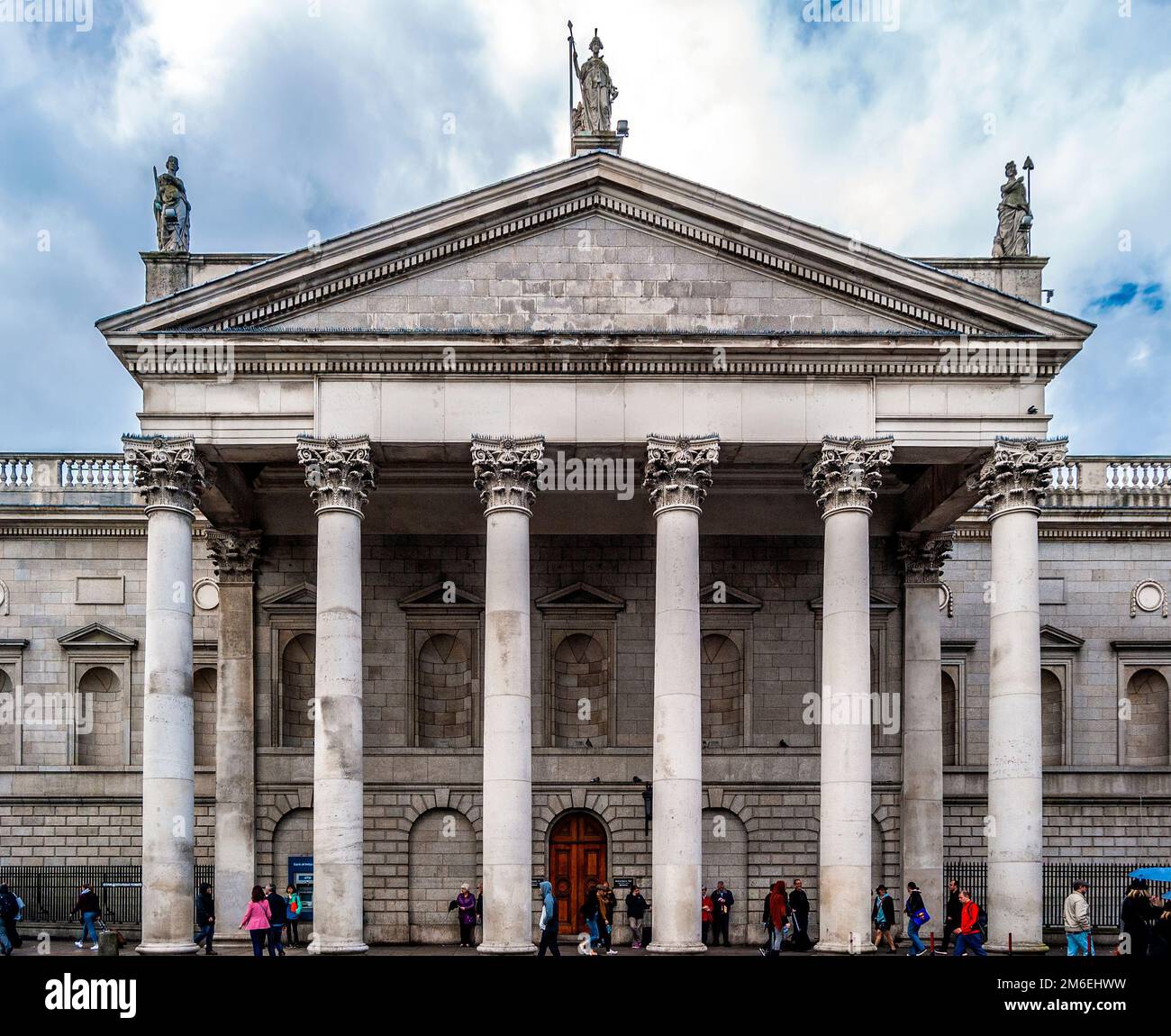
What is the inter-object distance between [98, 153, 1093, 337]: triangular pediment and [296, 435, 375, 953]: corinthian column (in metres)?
3.43

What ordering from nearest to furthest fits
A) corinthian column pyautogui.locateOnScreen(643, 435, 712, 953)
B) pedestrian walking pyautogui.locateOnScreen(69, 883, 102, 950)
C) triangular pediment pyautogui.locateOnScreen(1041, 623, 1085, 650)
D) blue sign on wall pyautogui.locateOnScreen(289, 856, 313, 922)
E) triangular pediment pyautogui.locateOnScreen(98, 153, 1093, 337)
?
corinthian column pyautogui.locateOnScreen(643, 435, 712, 953), triangular pediment pyautogui.locateOnScreen(98, 153, 1093, 337), pedestrian walking pyautogui.locateOnScreen(69, 883, 102, 950), blue sign on wall pyautogui.locateOnScreen(289, 856, 313, 922), triangular pediment pyautogui.locateOnScreen(1041, 623, 1085, 650)

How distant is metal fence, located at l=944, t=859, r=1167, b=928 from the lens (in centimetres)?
3966

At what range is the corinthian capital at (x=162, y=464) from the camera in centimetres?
3275

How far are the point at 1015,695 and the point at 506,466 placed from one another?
12.9 meters

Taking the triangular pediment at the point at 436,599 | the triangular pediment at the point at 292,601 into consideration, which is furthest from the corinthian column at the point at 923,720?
the triangular pediment at the point at 292,601

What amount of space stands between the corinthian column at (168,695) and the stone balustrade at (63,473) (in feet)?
37.4

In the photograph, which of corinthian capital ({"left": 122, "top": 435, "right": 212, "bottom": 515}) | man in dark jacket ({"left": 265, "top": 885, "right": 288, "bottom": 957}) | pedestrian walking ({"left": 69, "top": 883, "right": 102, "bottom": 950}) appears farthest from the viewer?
pedestrian walking ({"left": 69, "top": 883, "right": 102, "bottom": 950})

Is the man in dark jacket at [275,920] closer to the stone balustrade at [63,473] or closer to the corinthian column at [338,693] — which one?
the corinthian column at [338,693]

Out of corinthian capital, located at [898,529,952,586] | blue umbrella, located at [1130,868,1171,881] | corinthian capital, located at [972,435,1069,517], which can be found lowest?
blue umbrella, located at [1130,868,1171,881]

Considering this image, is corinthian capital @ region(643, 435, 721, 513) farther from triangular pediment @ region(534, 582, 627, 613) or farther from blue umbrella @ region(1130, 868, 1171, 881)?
blue umbrella @ region(1130, 868, 1171, 881)

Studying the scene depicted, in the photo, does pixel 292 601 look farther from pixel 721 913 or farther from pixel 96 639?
pixel 721 913

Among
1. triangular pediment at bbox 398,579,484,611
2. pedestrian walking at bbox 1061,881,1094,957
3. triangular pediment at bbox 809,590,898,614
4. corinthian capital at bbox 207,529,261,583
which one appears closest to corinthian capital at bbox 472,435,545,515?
triangular pediment at bbox 398,579,484,611
